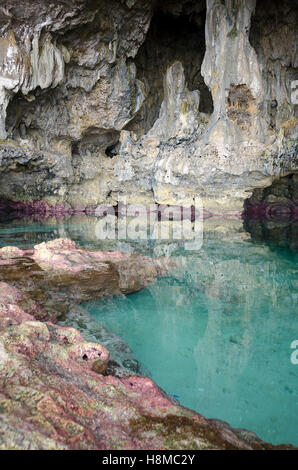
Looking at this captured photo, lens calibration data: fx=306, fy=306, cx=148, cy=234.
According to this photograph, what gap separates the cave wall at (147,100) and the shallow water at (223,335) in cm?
590

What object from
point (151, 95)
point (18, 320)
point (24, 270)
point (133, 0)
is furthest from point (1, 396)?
point (151, 95)

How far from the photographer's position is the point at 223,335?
3834 mm

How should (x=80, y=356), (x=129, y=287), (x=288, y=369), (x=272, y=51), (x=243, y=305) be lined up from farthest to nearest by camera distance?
(x=272, y=51), (x=129, y=287), (x=243, y=305), (x=288, y=369), (x=80, y=356)

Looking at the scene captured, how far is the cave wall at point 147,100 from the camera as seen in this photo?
1022 centimetres

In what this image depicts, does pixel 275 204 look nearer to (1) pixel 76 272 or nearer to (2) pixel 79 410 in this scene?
(1) pixel 76 272

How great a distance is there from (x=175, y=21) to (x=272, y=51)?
5.33 metres

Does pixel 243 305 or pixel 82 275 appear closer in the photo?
pixel 243 305

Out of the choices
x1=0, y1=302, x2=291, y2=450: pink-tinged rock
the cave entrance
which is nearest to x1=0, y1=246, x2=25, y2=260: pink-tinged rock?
x1=0, y1=302, x2=291, y2=450: pink-tinged rock

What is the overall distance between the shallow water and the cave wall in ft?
19.3

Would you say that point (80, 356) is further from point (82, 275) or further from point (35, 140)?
point (35, 140)

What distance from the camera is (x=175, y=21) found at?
15.0 metres

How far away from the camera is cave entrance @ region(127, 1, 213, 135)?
15.5 metres

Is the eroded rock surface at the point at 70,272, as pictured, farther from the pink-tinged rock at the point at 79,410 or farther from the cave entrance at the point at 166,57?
the cave entrance at the point at 166,57

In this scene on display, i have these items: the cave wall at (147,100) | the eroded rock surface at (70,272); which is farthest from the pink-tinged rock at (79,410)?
the cave wall at (147,100)
